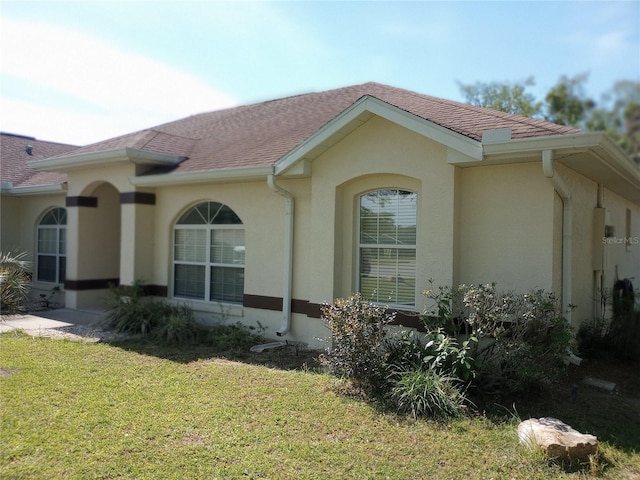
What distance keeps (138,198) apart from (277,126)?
3.54 metres

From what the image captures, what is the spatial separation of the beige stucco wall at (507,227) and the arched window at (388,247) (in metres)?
0.82

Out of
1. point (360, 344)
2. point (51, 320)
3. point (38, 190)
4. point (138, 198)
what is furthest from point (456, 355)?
point (38, 190)

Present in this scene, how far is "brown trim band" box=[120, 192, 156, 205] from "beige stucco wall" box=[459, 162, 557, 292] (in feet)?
23.0

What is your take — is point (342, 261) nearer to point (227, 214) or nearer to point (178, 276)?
point (227, 214)

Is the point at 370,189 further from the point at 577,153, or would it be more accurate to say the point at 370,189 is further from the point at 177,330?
the point at 177,330

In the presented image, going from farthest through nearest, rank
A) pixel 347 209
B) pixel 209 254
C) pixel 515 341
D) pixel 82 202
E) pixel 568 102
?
pixel 568 102 < pixel 82 202 < pixel 209 254 < pixel 347 209 < pixel 515 341

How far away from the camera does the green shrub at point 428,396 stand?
5641mm

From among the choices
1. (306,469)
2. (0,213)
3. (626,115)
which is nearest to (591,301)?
(306,469)

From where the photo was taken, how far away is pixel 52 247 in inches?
582

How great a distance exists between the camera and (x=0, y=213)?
1525 cm

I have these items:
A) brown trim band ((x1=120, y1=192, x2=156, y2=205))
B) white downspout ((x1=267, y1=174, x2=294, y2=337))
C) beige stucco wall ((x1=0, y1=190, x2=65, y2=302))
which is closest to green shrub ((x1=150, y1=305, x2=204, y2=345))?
white downspout ((x1=267, y1=174, x2=294, y2=337))

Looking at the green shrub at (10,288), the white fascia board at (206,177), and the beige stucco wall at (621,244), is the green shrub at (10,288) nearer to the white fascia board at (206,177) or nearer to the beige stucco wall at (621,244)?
the white fascia board at (206,177)

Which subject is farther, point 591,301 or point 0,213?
point 0,213

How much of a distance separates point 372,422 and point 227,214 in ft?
20.1
